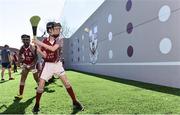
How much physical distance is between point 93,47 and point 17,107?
51.2ft

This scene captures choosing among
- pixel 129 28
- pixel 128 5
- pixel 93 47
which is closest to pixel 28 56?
pixel 129 28

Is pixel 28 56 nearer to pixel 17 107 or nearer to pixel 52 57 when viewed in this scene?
pixel 17 107

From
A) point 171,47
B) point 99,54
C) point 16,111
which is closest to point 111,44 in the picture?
point 99,54

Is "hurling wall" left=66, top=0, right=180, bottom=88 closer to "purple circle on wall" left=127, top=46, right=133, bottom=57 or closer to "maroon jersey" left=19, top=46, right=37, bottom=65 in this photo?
"purple circle on wall" left=127, top=46, right=133, bottom=57

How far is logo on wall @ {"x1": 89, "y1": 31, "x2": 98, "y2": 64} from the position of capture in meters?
20.7

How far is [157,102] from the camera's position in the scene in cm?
637

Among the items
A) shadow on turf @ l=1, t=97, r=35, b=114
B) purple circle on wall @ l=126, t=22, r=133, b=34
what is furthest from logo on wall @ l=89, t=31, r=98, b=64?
shadow on turf @ l=1, t=97, r=35, b=114

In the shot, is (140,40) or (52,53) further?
(140,40)

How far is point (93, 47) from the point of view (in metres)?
21.5

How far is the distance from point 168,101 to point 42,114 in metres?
2.54

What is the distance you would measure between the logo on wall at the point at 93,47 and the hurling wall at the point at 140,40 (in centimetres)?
105

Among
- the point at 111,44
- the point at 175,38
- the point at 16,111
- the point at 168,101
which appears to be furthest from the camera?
the point at 111,44

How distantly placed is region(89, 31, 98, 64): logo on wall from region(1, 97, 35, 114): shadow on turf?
13.6m

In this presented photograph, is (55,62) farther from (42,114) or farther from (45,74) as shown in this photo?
(42,114)
